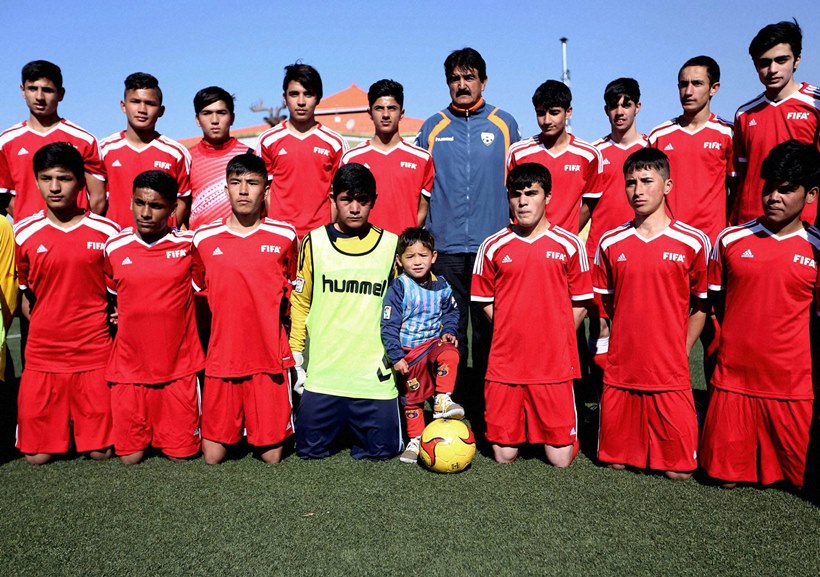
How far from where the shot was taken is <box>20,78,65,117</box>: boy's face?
4.57 metres

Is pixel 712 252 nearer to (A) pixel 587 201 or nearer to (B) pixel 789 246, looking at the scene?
(B) pixel 789 246

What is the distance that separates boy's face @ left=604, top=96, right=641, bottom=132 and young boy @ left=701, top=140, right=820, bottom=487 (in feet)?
6.61

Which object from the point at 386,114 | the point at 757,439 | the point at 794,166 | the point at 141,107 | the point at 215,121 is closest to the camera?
the point at 794,166

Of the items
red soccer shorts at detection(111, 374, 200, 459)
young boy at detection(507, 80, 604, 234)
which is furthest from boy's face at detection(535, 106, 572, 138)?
red soccer shorts at detection(111, 374, 200, 459)

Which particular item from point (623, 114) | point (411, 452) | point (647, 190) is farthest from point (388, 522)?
point (623, 114)

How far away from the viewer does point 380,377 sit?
4.16 metres

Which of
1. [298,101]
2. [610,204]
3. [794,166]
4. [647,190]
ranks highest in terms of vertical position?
[298,101]

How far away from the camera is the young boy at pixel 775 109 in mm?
4215

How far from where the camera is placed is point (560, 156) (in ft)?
15.9

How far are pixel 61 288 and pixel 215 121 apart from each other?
5.94ft

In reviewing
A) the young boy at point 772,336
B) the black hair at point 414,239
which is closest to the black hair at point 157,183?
the black hair at point 414,239

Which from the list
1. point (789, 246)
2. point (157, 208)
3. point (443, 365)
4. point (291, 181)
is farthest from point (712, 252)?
point (157, 208)

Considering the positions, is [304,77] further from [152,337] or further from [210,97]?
[152,337]

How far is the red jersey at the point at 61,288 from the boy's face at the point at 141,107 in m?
1.02
